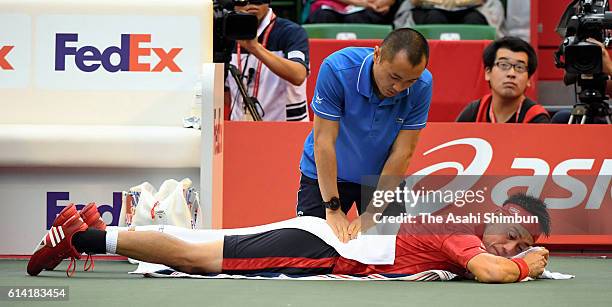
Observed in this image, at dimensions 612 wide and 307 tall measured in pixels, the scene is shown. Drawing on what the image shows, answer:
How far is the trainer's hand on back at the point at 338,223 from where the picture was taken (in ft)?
17.8

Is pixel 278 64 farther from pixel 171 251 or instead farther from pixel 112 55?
pixel 171 251

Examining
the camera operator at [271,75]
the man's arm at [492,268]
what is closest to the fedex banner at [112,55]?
the camera operator at [271,75]

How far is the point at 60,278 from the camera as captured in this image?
17.7ft

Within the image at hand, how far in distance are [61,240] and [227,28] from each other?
1.83 meters

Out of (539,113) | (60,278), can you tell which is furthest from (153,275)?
(539,113)

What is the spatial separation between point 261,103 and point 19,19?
1.64m

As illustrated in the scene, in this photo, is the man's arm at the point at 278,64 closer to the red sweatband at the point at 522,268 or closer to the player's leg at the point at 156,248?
the player's leg at the point at 156,248

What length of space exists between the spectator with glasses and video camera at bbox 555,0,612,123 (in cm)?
24

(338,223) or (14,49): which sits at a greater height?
(14,49)

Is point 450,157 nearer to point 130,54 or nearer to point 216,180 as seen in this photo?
point 216,180

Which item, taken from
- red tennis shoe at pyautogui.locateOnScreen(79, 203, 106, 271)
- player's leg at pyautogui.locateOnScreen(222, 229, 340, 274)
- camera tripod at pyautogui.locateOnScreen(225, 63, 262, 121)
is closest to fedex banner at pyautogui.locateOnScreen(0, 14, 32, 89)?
camera tripod at pyautogui.locateOnScreen(225, 63, 262, 121)

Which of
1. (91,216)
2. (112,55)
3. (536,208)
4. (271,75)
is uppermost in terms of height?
(112,55)

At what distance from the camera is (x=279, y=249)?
5441 millimetres

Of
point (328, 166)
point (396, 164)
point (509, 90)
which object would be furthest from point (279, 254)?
point (509, 90)
